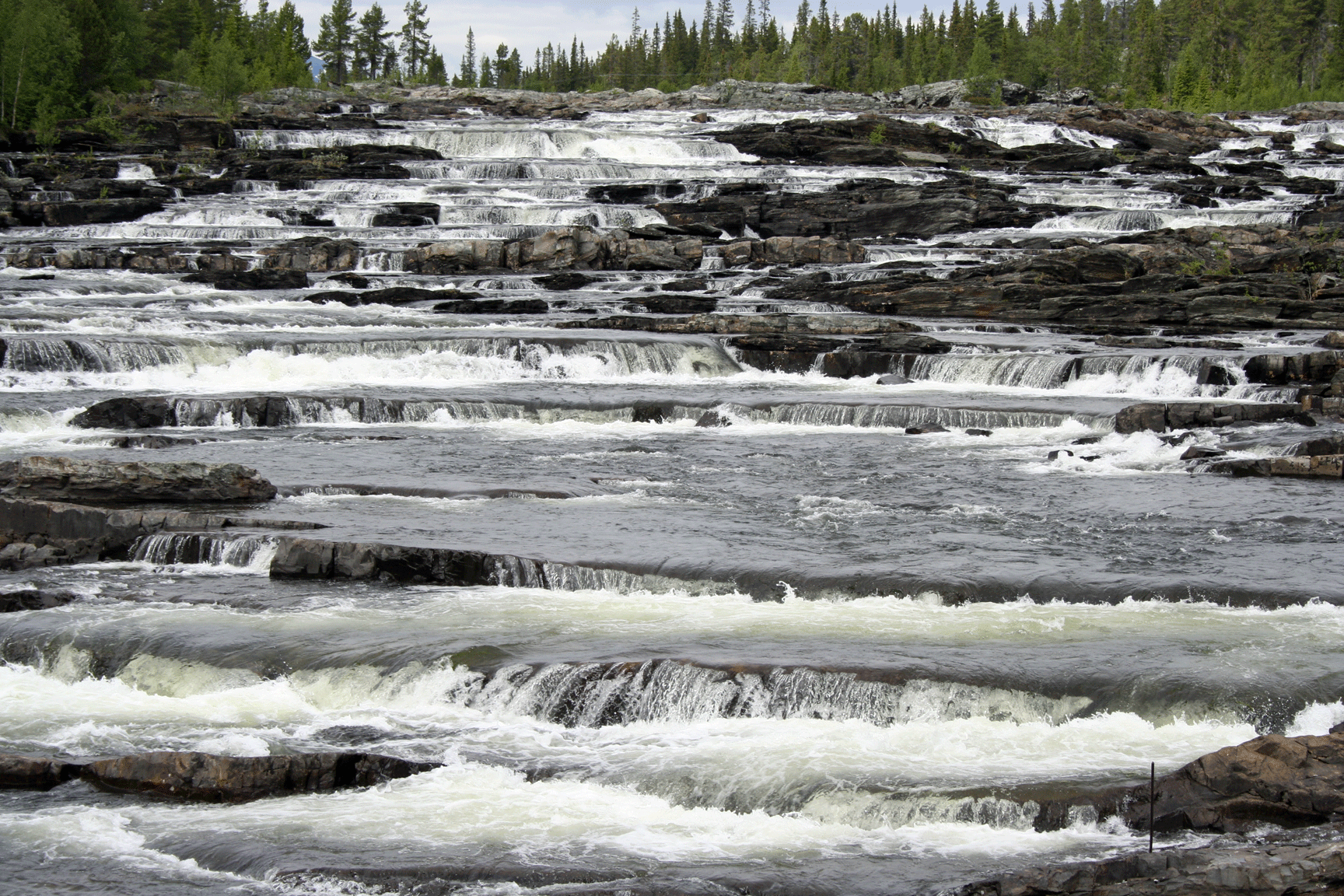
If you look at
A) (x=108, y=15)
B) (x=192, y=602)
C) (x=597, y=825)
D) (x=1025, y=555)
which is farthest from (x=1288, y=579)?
(x=108, y=15)

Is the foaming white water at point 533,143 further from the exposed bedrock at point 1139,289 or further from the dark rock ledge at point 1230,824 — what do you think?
the dark rock ledge at point 1230,824

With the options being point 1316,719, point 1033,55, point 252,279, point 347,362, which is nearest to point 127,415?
point 347,362

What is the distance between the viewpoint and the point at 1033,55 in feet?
407

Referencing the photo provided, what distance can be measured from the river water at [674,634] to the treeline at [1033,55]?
8763cm

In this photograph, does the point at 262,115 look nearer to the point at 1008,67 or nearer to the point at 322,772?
the point at 322,772

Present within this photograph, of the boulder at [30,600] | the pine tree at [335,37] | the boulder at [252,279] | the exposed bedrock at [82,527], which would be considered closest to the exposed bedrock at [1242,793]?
the boulder at [30,600]

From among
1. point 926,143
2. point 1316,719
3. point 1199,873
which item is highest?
point 926,143

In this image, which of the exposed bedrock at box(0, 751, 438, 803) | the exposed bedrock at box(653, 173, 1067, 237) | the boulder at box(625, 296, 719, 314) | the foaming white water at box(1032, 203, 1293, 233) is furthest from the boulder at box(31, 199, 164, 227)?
the exposed bedrock at box(0, 751, 438, 803)

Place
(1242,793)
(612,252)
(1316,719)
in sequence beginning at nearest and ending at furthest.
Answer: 1. (1242,793)
2. (1316,719)
3. (612,252)

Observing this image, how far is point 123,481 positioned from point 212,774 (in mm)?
7977

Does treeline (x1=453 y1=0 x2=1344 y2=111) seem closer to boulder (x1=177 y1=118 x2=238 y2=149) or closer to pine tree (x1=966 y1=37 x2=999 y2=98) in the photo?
pine tree (x1=966 y1=37 x2=999 y2=98)

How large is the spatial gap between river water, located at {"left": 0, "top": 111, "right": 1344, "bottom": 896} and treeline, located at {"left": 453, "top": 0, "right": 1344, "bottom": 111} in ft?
287

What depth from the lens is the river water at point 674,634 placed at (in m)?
7.47

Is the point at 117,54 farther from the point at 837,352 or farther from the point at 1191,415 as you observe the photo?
the point at 1191,415
